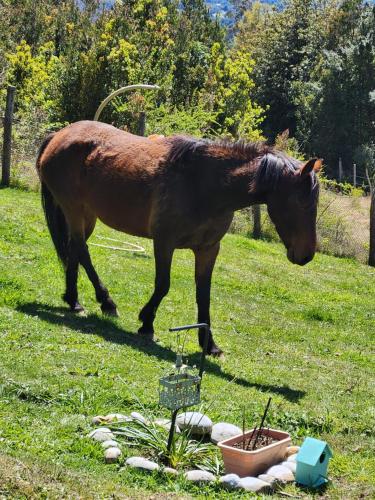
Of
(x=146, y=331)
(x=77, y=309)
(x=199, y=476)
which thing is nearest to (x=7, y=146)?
(x=77, y=309)

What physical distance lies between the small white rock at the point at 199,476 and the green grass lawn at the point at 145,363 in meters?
0.07

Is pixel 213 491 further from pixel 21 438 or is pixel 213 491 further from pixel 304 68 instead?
pixel 304 68

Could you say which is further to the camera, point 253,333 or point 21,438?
point 253,333

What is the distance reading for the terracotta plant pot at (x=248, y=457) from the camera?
5.29m

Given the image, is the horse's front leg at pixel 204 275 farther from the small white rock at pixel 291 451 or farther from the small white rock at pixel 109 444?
the small white rock at pixel 109 444

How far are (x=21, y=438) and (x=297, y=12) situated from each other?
51.9m

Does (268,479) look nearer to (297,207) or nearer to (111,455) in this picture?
(111,455)

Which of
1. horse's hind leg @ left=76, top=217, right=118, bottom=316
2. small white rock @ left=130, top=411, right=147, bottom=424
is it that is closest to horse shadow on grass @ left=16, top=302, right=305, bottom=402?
horse's hind leg @ left=76, top=217, right=118, bottom=316

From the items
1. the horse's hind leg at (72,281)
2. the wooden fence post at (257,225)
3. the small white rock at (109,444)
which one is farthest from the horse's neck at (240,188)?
the wooden fence post at (257,225)

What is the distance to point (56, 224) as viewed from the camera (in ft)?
32.8

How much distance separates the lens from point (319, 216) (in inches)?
805

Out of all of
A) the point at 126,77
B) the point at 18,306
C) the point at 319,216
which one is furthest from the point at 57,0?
the point at 18,306

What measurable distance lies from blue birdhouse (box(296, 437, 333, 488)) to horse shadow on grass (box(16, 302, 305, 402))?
1.96 m

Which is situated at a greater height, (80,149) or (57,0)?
(57,0)
